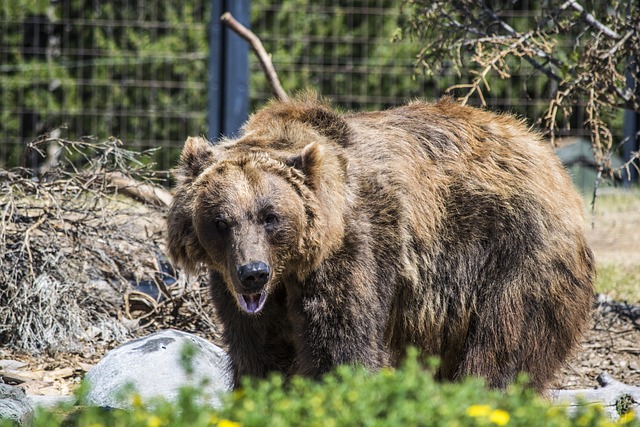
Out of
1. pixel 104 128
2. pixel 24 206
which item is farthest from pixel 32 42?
pixel 24 206

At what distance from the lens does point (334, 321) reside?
13.9ft

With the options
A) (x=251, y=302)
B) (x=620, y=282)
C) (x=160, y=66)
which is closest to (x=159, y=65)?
(x=160, y=66)

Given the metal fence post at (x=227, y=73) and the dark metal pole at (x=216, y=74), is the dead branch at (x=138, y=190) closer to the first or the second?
the metal fence post at (x=227, y=73)

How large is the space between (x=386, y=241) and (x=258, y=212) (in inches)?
24.8

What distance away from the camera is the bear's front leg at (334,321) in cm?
422

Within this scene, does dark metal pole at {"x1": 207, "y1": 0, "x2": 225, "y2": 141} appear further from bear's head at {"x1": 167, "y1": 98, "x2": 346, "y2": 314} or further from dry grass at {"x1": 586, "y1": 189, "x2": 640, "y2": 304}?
bear's head at {"x1": 167, "y1": 98, "x2": 346, "y2": 314}

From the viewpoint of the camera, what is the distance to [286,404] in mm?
2754

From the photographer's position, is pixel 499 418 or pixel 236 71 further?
pixel 236 71

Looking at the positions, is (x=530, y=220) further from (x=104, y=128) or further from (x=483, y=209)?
(x=104, y=128)

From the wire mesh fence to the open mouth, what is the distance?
6.58m

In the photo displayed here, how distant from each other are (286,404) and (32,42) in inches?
376

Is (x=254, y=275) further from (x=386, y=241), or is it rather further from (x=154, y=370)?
(x=154, y=370)

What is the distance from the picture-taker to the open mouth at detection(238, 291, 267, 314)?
4.18m

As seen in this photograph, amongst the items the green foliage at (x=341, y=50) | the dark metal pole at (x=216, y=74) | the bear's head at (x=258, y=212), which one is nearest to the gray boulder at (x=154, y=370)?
the bear's head at (x=258, y=212)
